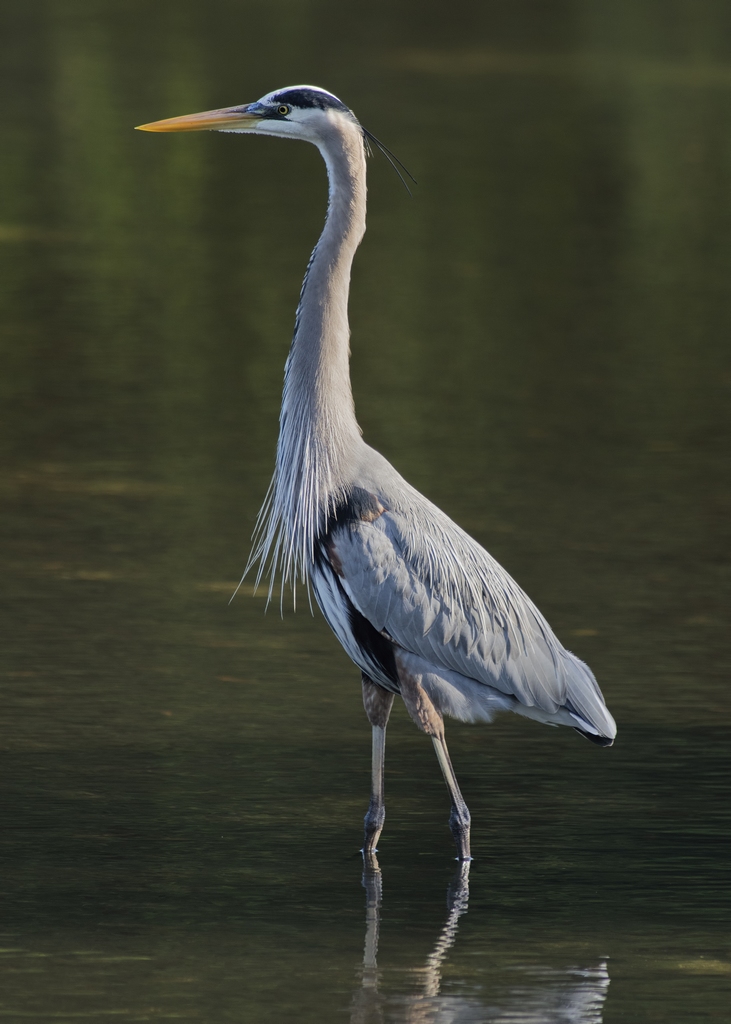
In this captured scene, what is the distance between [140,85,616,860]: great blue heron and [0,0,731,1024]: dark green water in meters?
0.40

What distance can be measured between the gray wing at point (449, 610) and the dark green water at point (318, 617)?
0.45 m

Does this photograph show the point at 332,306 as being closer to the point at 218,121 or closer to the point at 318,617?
the point at 218,121

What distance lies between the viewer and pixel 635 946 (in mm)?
5301

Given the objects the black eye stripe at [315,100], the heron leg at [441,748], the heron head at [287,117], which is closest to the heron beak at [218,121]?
the heron head at [287,117]

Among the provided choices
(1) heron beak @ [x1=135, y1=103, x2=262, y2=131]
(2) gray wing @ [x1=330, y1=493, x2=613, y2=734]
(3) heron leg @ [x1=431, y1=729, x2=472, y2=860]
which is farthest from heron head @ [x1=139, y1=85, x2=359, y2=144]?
(3) heron leg @ [x1=431, y1=729, x2=472, y2=860]

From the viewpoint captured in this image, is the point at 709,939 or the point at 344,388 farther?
the point at 344,388

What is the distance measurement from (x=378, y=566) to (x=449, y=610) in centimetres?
27

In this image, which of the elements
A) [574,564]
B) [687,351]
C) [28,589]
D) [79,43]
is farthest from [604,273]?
[79,43]

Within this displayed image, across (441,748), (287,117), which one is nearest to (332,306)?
(287,117)

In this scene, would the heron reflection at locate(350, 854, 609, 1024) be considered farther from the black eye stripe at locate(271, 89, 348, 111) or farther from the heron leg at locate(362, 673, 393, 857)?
the black eye stripe at locate(271, 89, 348, 111)

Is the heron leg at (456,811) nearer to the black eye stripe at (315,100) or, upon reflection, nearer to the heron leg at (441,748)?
the heron leg at (441,748)

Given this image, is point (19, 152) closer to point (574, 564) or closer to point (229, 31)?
point (229, 31)

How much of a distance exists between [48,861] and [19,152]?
56.7 ft

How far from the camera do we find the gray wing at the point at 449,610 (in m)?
5.96
